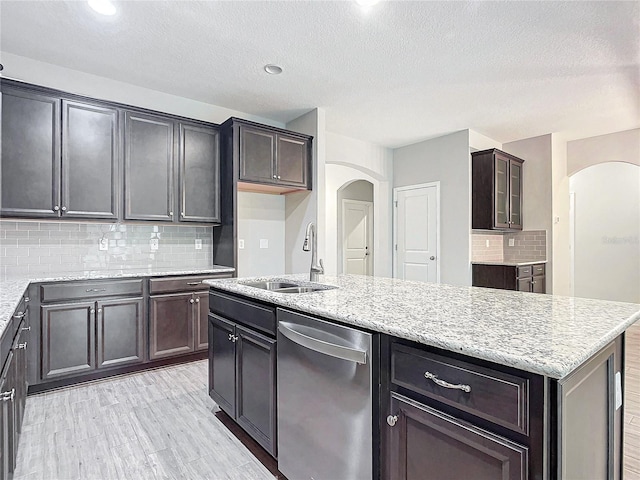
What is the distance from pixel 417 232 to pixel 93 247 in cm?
426

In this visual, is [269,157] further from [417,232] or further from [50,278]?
[417,232]

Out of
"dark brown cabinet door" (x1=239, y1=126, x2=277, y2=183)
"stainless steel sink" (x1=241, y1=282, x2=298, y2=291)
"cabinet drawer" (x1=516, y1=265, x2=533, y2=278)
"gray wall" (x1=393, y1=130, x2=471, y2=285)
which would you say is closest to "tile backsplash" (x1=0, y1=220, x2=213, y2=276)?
"dark brown cabinet door" (x1=239, y1=126, x2=277, y2=183)

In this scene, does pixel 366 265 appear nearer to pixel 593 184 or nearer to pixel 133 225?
pixel 593 184

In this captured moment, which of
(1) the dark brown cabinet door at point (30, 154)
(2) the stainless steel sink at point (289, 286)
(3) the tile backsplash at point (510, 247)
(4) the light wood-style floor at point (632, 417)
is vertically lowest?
(4) the light wood-style floor at point (632, 417)

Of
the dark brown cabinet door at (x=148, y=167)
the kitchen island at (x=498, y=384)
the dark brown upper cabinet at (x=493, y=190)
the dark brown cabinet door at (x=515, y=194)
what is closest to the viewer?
the kitchen island at (x=498, y=384)

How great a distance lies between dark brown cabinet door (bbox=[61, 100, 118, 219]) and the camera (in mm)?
2969

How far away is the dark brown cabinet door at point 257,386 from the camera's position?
5.88ft

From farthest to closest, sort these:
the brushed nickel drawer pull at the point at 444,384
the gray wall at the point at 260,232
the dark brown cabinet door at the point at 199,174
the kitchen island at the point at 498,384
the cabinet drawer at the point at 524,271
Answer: the cabinet drawer at the point at 524,271 → the gray wall at the point at 260,232 → the dark brown cabinet door at the point at 199,174 → the brushed nickel drawer pull at the point at 444,384 → the kitchen island at the point at 498,384

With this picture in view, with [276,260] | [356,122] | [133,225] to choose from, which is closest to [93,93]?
[133,225]

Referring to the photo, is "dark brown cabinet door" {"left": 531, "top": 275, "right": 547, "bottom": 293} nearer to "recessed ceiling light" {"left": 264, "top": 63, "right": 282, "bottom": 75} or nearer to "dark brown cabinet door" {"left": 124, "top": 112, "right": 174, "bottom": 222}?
"recessed ceiling light" {"left": 264, "top": 63, "right": 282, "bottom": 75}

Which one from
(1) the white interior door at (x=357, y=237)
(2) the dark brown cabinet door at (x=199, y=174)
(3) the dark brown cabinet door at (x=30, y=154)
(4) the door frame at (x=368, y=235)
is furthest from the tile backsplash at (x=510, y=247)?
→ (3) the dark brown cabinet door at (x=30, y=154)

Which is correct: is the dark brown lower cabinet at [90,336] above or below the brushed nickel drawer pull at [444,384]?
below

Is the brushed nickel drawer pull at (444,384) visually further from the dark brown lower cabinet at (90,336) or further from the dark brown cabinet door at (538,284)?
the dark brown cabinet door at (538,284)

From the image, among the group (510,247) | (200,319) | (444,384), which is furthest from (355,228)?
(444,384)
